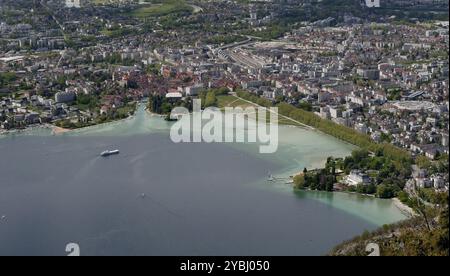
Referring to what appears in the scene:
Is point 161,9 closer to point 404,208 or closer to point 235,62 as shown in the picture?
point 235,62

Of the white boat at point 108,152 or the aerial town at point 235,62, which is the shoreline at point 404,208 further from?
the white boat at point 108,152

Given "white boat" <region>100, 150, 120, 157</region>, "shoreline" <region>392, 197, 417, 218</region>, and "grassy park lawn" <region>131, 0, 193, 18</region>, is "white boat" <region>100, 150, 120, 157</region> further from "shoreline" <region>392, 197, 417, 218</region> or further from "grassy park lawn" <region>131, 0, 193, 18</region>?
"grassy park lawn" <region>131, 0, 193, 18</region>

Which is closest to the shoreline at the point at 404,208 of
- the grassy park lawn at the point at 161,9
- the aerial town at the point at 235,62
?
the aerial town at the point at 235,62

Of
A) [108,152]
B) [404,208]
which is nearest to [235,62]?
[108,152]

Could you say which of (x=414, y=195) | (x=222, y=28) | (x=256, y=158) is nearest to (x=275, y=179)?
(x=256, y=158)

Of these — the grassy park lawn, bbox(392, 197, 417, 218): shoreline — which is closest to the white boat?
bbox(392, 197, 417, 218): shoreline

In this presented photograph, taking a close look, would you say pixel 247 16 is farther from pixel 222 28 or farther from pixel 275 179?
pixel 275 179

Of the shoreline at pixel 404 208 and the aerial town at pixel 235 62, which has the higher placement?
the aerial town at pixel 235 62

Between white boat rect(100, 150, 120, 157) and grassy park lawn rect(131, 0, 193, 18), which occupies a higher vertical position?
grassy park lawn rect(131, 0, 193, 18)

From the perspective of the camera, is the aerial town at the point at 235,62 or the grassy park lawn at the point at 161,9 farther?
the grassy park lawn at the point at 161,9
